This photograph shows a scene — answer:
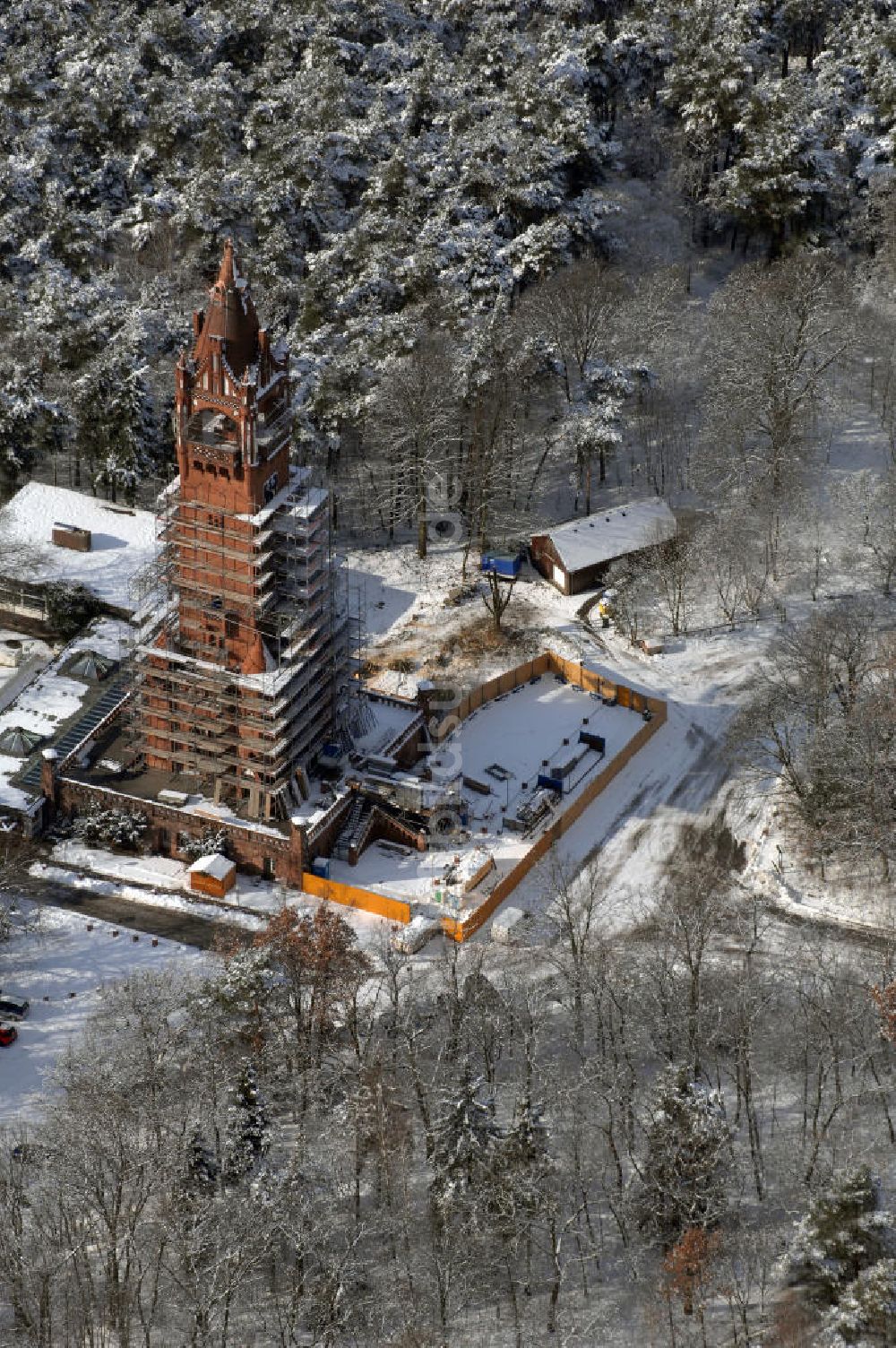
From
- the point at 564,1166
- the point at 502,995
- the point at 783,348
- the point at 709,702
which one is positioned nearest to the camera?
the point at 564,1166

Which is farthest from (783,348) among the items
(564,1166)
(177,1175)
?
(177,1175)

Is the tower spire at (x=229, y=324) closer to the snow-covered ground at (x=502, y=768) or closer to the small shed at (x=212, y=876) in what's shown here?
the small shed at (x=212, y=876)

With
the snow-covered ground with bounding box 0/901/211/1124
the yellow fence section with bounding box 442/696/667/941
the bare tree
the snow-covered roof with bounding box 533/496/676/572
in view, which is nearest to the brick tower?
the snow-covered ground with bounding box 0/901/211/1124

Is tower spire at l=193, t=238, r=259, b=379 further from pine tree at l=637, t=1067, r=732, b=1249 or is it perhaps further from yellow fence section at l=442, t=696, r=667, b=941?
pine tree at l=637, t=1067, r=732, b=1249

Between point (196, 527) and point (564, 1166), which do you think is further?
point (196, 527)

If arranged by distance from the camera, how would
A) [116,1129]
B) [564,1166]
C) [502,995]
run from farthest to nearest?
[502,995], [564,1166], [116,1129]

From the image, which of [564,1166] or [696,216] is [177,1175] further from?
[696,216]

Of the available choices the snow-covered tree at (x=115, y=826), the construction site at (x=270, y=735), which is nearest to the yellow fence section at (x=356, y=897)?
the construction site at (x=270, y=735)
